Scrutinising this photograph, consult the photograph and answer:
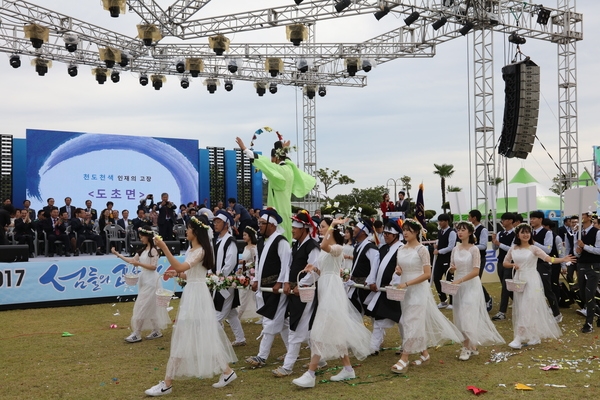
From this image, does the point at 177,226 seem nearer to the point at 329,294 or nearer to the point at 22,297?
the point at 22,297

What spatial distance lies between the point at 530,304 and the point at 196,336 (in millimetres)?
4715

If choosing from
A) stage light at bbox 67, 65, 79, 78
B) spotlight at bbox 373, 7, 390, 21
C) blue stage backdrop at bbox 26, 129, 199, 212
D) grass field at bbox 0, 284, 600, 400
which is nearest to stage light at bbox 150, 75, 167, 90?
blue stage backdrop at bbox 26, 129, 199, 212

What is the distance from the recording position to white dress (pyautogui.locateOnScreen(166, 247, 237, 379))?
623 centimetres

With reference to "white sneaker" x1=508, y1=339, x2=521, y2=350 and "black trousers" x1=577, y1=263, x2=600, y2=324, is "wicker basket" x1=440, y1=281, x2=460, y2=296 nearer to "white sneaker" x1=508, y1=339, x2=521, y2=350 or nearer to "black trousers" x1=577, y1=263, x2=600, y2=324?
"white sneaker" x1=508, y1=339, x2=521, y2=350

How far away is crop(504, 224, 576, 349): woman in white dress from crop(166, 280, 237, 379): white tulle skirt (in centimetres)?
426

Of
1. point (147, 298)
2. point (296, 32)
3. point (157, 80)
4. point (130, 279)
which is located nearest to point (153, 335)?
point (147, 298)

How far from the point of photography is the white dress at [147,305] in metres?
9.37

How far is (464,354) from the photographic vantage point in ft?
25.9

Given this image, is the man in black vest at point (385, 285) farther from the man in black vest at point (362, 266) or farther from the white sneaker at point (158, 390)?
the white sneaker at point (158, 390)

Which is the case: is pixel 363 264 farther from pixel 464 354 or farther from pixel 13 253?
pixel 13 253

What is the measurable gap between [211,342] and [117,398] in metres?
1.10

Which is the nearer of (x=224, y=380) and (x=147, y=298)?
(x=224, y=380)

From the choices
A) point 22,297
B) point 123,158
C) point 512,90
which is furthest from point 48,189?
point 512,90

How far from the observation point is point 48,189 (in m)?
20.9
